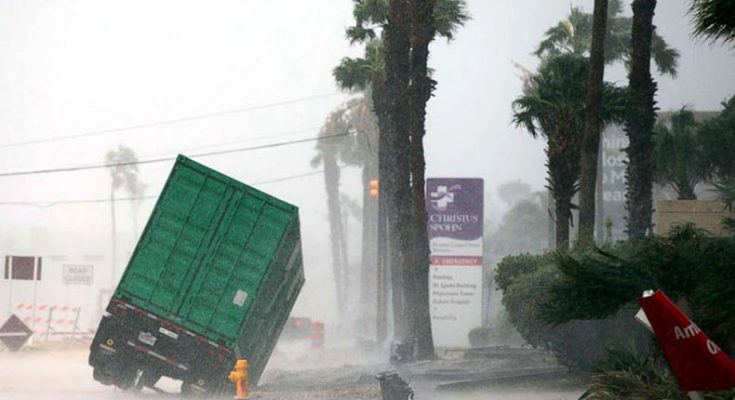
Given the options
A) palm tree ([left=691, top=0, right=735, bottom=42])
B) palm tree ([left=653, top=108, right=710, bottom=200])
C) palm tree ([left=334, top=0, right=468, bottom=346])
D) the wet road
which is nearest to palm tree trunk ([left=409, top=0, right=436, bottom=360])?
palm tree ([left=334, top=0, right=468, bottom=346])

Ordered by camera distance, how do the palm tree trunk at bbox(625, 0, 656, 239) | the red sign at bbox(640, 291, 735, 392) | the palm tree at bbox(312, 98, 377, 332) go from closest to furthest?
the red sign at bbox(640, 291, 735, 392), the palm tree trunk at bbox(625, 0, 656, 239), the palm tree at bbox(312, 98, 377, 332)

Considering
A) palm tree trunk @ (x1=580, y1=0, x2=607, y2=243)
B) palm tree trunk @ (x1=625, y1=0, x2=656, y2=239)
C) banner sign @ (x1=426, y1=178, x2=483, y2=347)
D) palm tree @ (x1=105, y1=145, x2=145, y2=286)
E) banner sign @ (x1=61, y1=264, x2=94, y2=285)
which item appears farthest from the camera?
palm tree @ (x1=105, y1=145, x2=145, y2=286)

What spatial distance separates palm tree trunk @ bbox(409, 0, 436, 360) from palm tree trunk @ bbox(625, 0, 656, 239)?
5.25m

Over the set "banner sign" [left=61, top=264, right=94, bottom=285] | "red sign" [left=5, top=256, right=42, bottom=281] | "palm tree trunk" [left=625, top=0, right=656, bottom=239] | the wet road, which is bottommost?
the wet road

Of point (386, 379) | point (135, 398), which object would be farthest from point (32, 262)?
point (386, 379)

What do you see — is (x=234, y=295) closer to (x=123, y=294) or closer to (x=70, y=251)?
(x=123, y=294)

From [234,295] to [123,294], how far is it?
2021mm

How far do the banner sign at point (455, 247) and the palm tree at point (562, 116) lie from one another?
5081 millimetres

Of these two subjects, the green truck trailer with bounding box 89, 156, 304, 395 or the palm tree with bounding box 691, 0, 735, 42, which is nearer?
the palm tree with bounding box 691, 0, 735, 42

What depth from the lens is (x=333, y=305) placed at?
119375 mm

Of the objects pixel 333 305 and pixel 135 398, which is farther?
pixel 333 305

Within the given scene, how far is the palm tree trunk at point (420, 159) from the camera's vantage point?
35.4 m

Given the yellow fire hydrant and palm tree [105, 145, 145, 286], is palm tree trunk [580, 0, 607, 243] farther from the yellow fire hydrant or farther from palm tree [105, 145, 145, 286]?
palm tree [105, 145, 145, 286]

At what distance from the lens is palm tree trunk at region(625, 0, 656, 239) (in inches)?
1414
